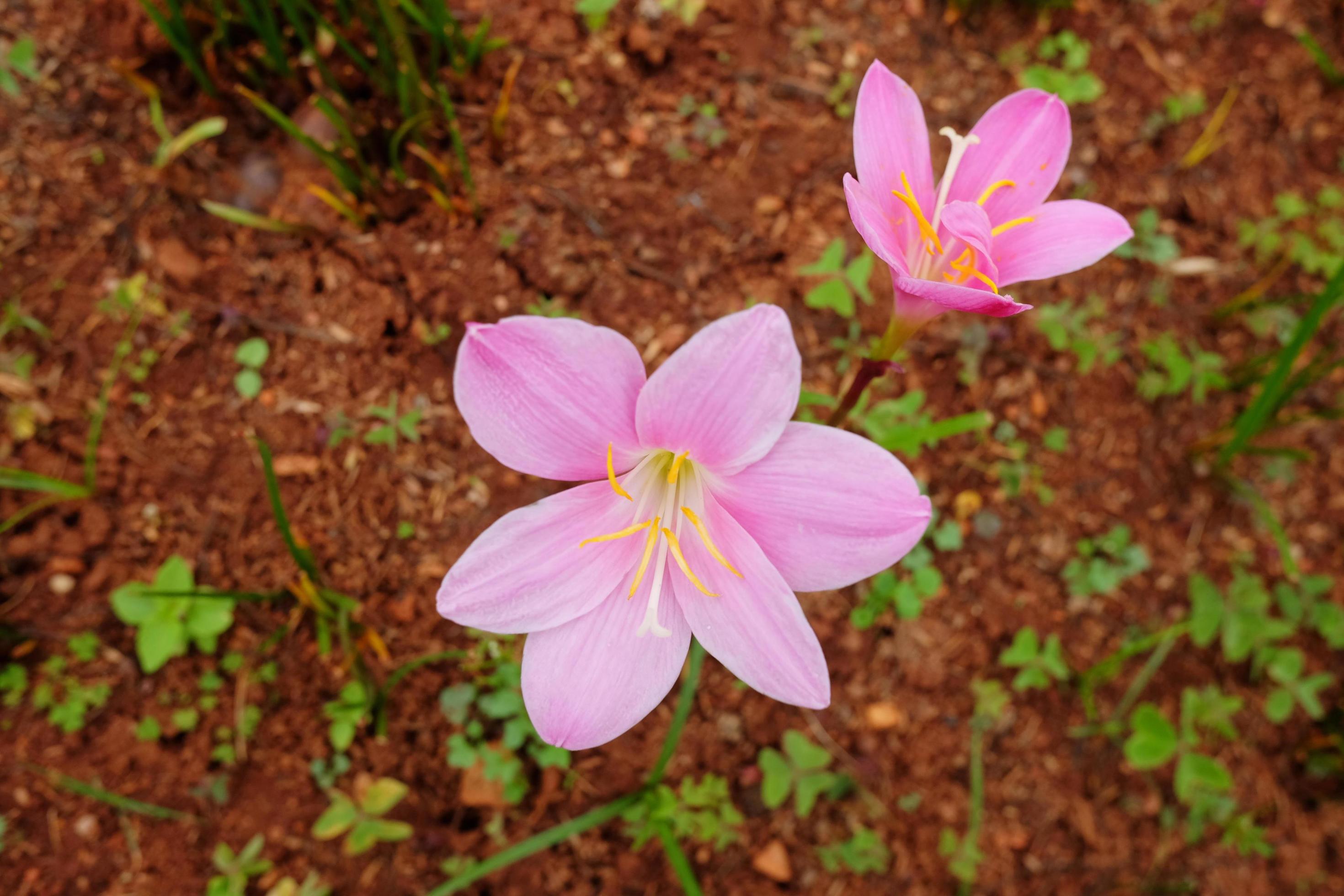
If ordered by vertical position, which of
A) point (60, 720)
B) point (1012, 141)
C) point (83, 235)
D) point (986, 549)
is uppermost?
point (1012, 141)

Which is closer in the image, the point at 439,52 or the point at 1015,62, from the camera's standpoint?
the point at 439,52

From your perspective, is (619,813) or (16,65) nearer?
(619,813)

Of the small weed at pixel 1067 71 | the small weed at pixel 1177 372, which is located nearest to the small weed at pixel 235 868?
the small weed at pixel 1177 372

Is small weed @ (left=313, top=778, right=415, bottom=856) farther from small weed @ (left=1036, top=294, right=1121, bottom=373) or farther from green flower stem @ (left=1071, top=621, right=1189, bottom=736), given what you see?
small weed @ (left=1036, top=294, right=1121, bottom=373)

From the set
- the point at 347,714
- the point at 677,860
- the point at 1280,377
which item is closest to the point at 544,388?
the point at 677,860

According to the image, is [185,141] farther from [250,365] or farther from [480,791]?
[480,791]

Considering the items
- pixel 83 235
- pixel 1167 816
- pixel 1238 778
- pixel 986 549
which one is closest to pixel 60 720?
pixel 83 235

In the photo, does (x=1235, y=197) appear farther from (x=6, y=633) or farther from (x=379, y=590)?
(x=6, y=633)
